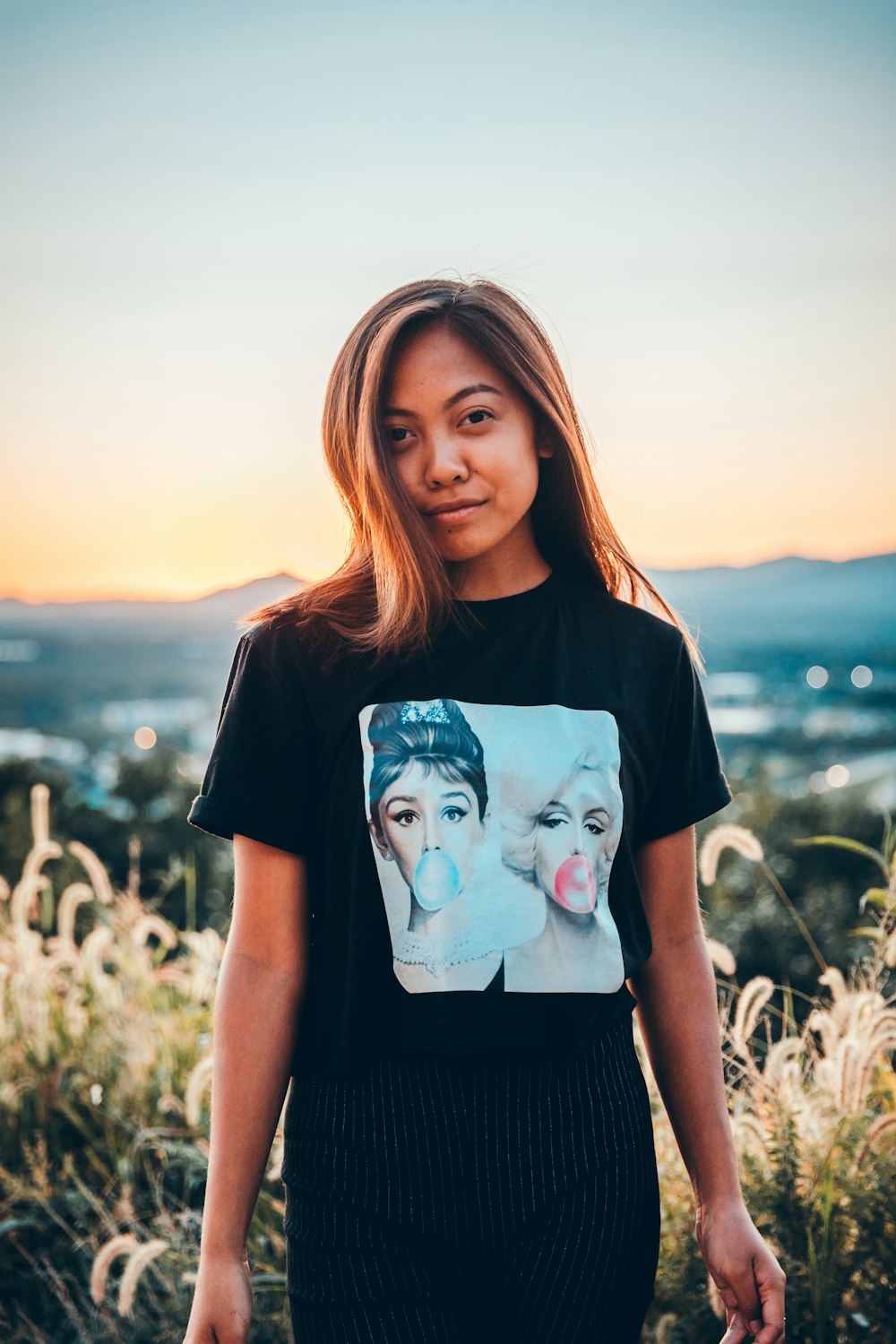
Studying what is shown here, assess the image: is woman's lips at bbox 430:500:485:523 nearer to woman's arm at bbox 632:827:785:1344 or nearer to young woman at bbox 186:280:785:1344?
young woman at bbox 186:280:785:1344

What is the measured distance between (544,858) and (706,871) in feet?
3.01

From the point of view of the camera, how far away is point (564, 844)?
155 centimetres

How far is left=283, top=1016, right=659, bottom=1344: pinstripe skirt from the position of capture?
1455mm

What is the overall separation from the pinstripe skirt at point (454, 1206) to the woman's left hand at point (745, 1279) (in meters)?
0.21

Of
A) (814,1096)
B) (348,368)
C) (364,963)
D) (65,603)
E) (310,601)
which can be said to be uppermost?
(65,603)

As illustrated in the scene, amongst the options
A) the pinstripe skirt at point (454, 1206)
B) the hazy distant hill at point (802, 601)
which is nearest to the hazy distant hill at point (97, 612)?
the hazy distant hill at point (802, 601)

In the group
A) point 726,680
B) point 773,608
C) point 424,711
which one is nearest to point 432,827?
point 424,711

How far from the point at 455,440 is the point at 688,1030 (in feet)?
3.27

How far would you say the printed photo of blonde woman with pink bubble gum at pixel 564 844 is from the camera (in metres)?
1.52

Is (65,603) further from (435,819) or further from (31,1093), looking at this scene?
(435,819)

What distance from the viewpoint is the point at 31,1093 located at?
3383 millimetres

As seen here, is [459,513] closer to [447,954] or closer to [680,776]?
[680,776]

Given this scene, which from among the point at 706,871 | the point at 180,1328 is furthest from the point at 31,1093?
the point at 706,871

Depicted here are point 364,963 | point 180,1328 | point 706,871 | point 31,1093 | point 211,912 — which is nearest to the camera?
point 364,963
